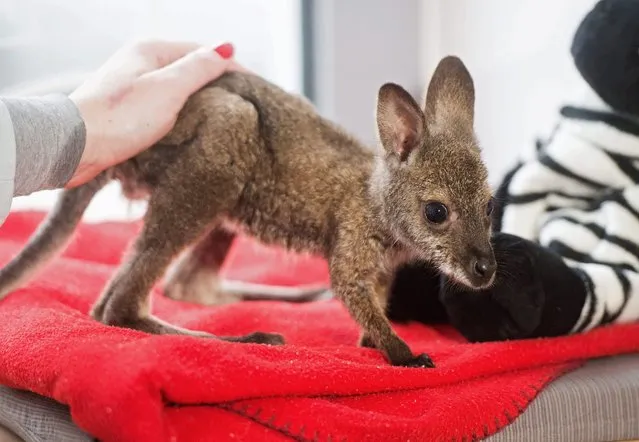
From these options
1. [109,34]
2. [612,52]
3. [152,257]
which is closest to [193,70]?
[152,257]

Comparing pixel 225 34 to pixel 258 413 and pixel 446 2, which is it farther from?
pixel 258 413

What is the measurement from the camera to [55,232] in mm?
1920

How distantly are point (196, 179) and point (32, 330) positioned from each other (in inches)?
18.4

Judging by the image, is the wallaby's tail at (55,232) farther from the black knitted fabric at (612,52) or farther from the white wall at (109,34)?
the black knitted fabric at (612,52)

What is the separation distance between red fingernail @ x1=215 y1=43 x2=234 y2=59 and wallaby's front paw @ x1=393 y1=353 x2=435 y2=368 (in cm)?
90

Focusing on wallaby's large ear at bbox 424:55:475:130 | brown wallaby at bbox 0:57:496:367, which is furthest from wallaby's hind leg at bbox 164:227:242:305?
wallaby's large ear at bbox 424:55:475:130

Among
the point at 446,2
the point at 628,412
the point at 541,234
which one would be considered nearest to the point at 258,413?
the point at 628,412

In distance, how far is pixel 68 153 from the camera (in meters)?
1.61

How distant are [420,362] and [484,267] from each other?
225 millimetres

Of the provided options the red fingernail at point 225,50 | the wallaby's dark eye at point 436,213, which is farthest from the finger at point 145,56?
Answer: the wallaby's dark eye at point 436,213

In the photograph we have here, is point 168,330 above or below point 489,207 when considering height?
below

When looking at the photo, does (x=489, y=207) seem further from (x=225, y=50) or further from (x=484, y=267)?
(x=225, y=50)

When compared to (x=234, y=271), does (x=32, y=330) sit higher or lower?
higher

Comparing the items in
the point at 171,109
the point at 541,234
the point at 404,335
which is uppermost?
the point at 171,109
